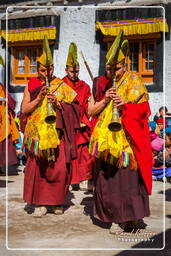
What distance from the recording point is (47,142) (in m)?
4.51

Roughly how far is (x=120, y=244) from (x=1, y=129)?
481cm

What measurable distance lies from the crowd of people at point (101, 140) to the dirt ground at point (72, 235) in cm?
16

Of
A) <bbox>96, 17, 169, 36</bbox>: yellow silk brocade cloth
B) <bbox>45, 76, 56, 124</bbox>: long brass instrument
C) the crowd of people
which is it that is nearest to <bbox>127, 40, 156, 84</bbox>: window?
<bbox>96, 17, 169, 36</bbox>: yellow silk brocade cloth

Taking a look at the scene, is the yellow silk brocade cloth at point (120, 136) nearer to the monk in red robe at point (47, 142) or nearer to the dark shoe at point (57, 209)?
the monk in red robe at point (47, 142)

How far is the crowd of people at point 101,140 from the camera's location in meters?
3.81

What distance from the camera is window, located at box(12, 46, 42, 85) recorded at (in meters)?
12.0

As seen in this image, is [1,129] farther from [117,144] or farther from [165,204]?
[117,144]

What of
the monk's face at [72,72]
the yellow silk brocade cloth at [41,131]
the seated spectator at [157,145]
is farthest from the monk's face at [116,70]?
the seated spectator at [157,145]

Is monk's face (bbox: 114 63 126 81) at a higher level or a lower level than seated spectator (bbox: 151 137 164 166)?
higher

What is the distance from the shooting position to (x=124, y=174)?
387 cm

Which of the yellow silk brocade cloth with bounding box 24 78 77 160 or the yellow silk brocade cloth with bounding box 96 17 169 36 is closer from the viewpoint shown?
the yellow silk brocade cloth with bounding box 24 78 77 160

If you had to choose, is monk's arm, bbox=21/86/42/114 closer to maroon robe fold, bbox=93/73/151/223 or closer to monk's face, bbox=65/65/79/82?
maroon robe fold, bbox=93/73/151/223

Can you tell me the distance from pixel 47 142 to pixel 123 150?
3.10 ft

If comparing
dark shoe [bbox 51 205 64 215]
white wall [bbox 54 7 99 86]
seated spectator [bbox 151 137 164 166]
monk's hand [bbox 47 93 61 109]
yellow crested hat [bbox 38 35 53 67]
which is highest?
white wall [bbox 54 7 99 86]
